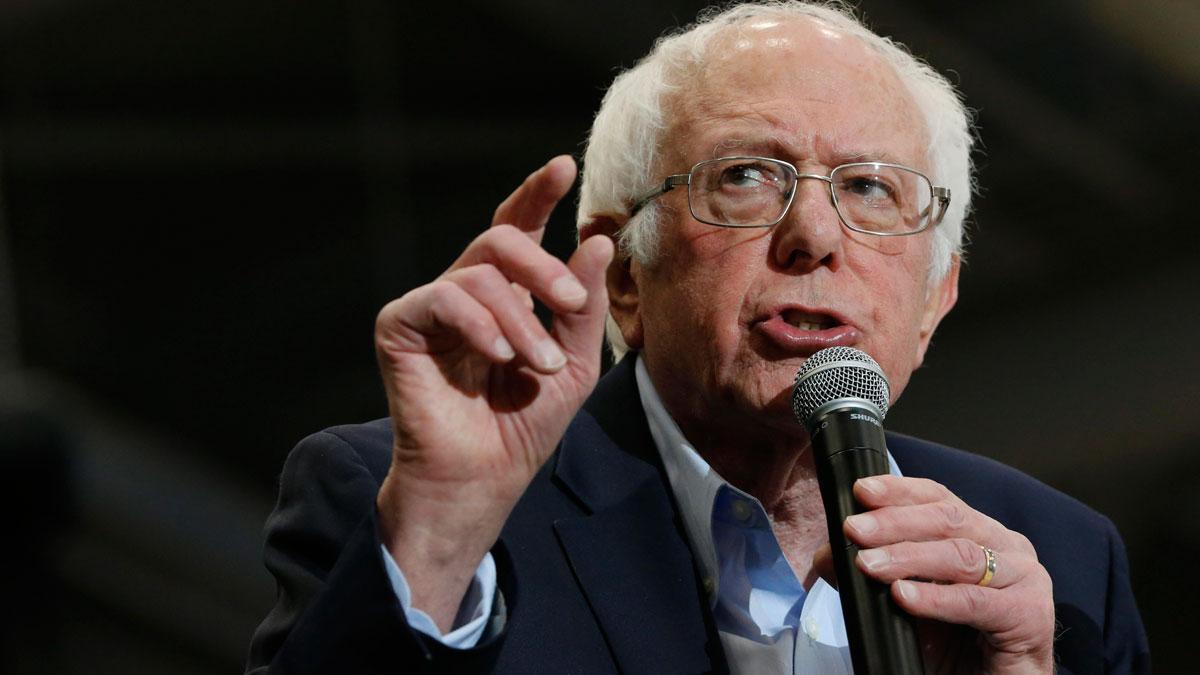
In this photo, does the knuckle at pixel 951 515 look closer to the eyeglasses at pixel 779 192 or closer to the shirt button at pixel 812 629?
the shirt button at pixel 812 629

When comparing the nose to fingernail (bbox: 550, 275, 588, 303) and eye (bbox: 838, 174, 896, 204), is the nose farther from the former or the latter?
fingernail (bbox: 550, 275, 588, 303)

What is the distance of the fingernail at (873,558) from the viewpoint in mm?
1242

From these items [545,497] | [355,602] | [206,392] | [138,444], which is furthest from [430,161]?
[355,602]

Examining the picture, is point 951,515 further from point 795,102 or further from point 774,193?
point 795,102

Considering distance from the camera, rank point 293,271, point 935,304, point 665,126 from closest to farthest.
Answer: point 665,126 → point 935,304 → point 293,271

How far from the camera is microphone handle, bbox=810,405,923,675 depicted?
47.4 inches

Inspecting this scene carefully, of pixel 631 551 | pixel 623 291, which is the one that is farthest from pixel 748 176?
pixel 631 551

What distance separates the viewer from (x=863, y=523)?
1.25 metres

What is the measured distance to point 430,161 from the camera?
3422mm

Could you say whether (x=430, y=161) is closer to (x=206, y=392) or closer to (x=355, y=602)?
(x=206, y=392)

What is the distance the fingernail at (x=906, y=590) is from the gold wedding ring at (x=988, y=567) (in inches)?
6.6

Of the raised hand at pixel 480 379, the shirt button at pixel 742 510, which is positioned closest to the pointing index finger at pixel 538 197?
the raised hand at pixel 480 379

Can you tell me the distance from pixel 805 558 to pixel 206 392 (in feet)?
6.15

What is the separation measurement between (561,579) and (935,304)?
2.73 ft
